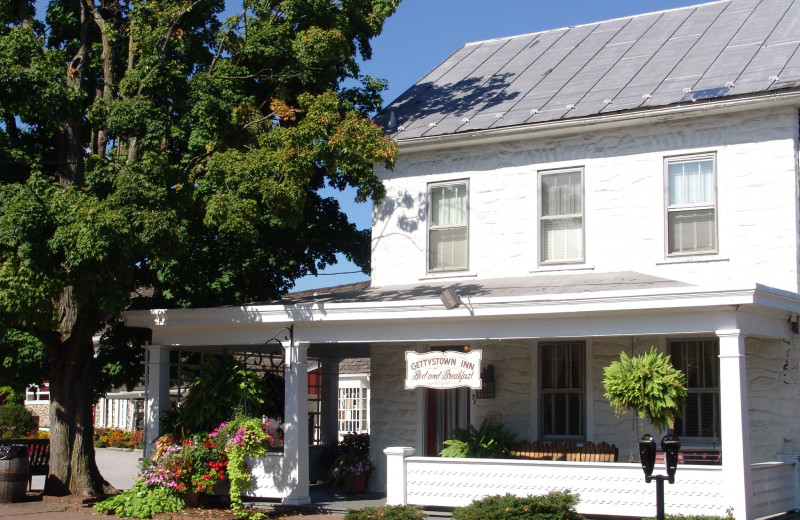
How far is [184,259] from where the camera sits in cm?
1730

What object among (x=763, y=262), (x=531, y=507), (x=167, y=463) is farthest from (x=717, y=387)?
(x=167, y=463)

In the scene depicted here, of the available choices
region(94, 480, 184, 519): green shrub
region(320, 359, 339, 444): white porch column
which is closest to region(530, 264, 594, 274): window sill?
region(320, 359, 339, 444): white porch column

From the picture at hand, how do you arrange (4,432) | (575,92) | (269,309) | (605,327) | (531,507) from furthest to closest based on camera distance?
(4,432) < (575,92) < (269,309) < (605,327) < (531,507)

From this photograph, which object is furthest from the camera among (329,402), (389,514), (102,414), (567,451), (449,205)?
(102,414)

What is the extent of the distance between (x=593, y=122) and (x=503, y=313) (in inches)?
152

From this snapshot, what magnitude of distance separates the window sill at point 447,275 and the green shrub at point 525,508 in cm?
448

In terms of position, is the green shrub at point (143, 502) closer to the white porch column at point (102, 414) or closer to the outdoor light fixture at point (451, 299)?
the outdoor light fixture at point (451, 299)

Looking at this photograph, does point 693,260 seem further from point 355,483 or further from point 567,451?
point 355,483

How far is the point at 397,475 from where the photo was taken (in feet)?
45.0

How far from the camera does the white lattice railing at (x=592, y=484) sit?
39.1ft

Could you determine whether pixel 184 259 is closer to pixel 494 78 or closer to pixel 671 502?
pixel 494 78

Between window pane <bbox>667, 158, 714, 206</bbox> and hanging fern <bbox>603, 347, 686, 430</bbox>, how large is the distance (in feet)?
10.8

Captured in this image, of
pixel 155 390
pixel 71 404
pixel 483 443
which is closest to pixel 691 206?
pixel 483 443

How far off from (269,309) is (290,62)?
15.5ft
